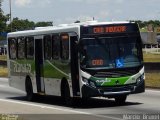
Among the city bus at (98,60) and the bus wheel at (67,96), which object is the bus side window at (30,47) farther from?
the bus wheel at (67,96)

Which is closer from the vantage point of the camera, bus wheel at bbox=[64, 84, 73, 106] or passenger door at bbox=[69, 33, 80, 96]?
passenger door at bbox=[69, 33, 80, 96]

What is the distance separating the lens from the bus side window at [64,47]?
1950cm

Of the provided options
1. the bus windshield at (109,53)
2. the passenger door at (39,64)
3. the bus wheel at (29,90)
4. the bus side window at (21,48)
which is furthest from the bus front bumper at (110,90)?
the bus side window at (21,48)

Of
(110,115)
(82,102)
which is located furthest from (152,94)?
(110,115)

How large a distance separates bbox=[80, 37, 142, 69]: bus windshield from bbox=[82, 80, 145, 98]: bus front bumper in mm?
661

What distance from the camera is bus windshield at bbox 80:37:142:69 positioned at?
1848 cm

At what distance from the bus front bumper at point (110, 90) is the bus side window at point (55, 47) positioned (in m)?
2.47

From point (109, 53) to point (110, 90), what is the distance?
117 cm

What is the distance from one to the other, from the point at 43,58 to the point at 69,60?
9.09 feet

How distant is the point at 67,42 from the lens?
1953cm

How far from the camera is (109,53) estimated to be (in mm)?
18625

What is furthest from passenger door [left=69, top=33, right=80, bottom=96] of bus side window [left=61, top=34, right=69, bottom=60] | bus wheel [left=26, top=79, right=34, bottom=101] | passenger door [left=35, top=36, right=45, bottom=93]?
bus wheel [left=26, top=79, right=34, bottom=101]

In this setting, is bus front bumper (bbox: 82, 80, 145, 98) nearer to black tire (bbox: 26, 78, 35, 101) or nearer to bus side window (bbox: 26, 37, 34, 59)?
bus side window (bbox: 26, 37, 34, 59)

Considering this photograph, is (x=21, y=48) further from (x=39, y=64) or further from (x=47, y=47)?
(x=47, y=47)
